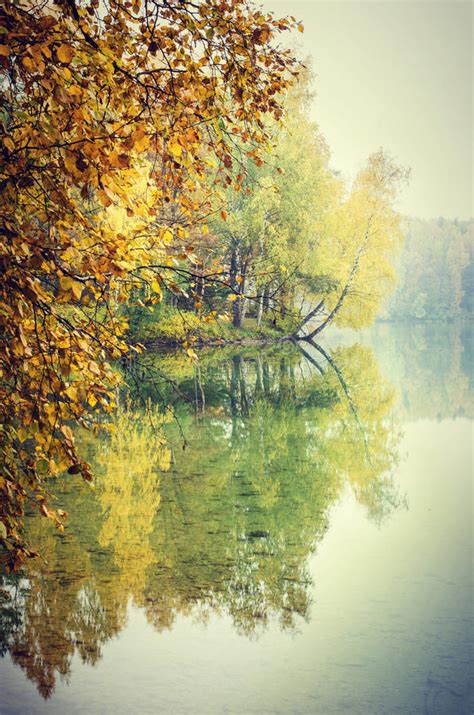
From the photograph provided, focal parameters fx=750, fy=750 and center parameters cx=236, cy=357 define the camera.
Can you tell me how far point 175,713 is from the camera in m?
4.88

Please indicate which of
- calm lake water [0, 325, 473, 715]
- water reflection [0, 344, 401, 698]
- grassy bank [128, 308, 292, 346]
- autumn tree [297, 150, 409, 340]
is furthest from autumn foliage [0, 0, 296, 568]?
autumn tree [297, 150, 409, 340]

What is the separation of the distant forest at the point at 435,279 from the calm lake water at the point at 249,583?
344ft

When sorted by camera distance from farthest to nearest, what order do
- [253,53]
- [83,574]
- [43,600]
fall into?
[83,574]
[43,600]
[253,53]

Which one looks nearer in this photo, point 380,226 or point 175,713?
point 175,713

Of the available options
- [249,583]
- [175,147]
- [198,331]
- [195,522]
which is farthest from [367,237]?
[175,147]

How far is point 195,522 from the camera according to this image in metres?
8.53

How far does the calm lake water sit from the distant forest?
344 ft

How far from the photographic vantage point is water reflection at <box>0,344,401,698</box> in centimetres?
610

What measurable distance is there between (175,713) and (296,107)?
37898mm

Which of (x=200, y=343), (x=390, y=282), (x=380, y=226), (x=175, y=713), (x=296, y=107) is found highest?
(x=296, y=107)

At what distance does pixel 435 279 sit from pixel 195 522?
119 metres

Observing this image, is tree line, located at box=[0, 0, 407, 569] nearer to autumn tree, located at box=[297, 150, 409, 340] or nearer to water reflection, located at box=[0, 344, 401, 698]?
A: water reflection, located at box=[0, 344, 401, 698]

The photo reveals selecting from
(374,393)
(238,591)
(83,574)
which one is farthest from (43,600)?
(374,393)

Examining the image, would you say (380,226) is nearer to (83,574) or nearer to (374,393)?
(374,393)
